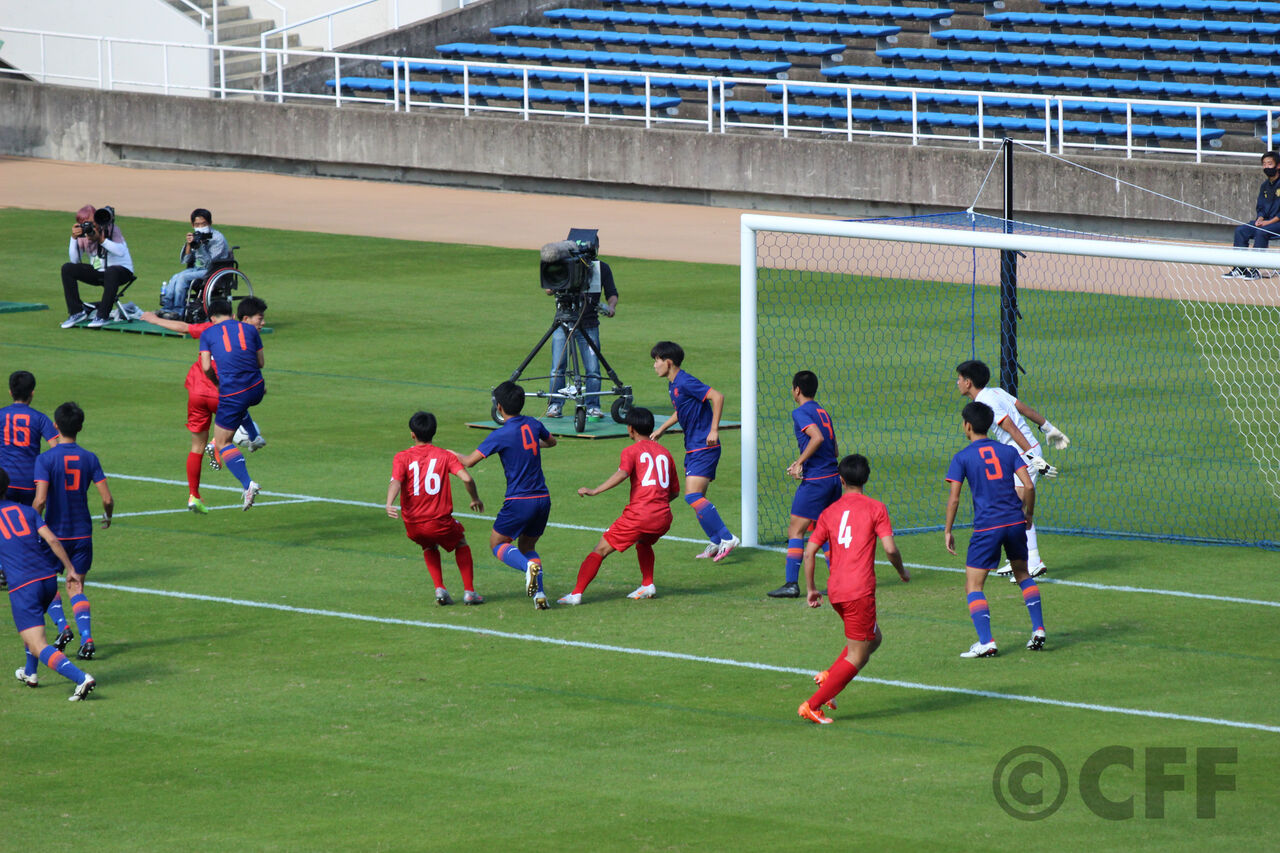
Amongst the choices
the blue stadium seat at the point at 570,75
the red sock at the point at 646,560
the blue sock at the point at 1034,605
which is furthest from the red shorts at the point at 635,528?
the blue stadium seat at the point at 570,75

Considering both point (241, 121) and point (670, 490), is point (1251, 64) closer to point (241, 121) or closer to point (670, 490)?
point (241, 121)

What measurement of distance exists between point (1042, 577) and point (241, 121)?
90.2 feet

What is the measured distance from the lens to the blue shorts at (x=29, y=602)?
10891 mm

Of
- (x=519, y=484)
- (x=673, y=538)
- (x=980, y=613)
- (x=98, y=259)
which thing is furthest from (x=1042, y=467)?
(x=98, y=259)

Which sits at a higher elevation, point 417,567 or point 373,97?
point 373,97

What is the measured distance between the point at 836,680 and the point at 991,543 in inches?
72.2

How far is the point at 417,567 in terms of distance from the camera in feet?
46.8

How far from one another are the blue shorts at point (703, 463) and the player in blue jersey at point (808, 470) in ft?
3.07

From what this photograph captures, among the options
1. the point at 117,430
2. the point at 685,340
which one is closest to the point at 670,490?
the point at 117,430

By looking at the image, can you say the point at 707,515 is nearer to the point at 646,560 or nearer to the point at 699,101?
the point at 646,560

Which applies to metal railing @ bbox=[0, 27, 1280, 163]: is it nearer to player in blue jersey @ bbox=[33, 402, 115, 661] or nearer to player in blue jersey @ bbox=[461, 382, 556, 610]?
player in blue jersey @ bbox=[461, 382, 556, 610]

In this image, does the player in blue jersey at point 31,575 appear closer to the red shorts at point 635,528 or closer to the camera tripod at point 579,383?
the red shorts at point 635,528

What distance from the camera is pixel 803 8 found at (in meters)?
40.4

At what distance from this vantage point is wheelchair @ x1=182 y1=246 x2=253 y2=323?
23.2 meters
